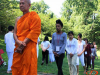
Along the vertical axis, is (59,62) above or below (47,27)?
below

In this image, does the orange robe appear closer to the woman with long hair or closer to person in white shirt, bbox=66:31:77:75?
the woman with long hair

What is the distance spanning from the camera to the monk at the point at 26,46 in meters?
3.18

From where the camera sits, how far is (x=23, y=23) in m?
3.29

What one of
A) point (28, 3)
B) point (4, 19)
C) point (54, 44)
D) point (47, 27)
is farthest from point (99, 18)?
point (28, 3)

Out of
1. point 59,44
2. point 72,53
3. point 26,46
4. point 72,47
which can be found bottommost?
point 72,53

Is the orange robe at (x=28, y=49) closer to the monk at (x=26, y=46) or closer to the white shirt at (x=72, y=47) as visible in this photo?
the monk at (x=26, y=46)

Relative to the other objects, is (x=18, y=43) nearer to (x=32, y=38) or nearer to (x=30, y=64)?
(x=32, y=38)

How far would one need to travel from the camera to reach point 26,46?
3.25m

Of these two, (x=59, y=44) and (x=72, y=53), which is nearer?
(x=59, y=44)

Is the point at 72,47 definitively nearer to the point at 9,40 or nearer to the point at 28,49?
the point at 9,40

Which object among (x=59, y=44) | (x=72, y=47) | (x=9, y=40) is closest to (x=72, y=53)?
(x=72, y=47)

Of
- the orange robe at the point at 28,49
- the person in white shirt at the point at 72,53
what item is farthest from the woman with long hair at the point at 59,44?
the orange robe at the point at 28,49

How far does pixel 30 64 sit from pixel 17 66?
33 cm

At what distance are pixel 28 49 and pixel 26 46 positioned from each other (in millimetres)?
87
